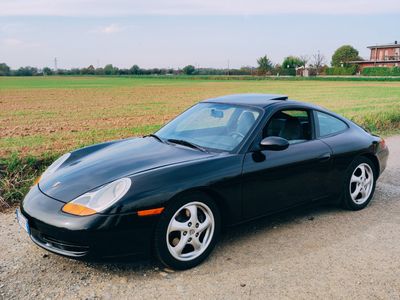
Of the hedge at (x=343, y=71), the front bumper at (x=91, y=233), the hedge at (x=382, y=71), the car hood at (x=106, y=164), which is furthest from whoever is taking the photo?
the hedge at (x=343, y=71)

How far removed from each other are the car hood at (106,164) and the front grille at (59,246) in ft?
0.99

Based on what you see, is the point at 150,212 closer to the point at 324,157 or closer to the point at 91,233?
the point at 91,233

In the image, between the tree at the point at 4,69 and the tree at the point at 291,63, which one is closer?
the tree at the point at 4,69

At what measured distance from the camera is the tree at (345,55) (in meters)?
116

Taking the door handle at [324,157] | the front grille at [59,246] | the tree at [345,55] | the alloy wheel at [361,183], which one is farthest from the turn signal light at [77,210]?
the tree at [345,55]

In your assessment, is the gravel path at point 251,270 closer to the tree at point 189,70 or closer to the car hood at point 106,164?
the car hood at point 106,164

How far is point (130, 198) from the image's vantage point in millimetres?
3189

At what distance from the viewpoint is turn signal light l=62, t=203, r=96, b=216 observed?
3.14 m

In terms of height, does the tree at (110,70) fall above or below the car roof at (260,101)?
below

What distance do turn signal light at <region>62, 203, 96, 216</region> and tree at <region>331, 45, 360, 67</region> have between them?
119 metres

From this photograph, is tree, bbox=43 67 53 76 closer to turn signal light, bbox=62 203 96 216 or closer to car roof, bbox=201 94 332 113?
car roof, bbox=201 94 332 113

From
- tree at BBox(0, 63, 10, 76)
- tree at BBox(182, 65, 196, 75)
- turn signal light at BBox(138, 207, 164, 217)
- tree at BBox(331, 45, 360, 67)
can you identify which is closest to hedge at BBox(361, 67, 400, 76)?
tree at BBox(331, 45, 360, 67)

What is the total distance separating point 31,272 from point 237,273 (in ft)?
5.31

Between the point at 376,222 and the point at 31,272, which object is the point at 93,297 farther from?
the point at 376,222
